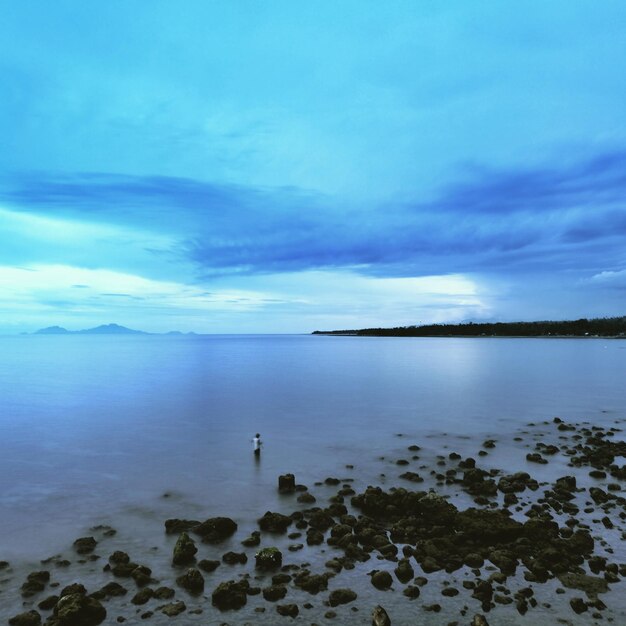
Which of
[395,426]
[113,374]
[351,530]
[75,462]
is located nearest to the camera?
[351,530]

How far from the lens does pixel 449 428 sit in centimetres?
2808

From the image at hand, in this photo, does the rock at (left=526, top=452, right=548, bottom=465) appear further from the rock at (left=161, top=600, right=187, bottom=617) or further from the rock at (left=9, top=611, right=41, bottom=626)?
the rock at (left=9, top=611, right=41, bottom=626)

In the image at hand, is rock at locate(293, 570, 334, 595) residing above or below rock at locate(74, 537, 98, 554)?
above

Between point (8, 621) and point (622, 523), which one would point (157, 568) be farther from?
point (622, 523)

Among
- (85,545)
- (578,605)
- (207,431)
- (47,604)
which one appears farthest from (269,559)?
(207,431)

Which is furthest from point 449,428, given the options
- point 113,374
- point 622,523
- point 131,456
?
point 113,374

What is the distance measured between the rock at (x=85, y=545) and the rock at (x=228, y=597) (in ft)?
13.8

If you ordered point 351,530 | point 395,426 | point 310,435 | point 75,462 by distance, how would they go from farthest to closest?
point 395,426, point 310,435, point 75,462, point 351,530

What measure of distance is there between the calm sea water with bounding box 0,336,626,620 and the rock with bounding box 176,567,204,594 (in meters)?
3.24

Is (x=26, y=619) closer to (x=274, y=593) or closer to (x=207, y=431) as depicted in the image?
(x=274, y=593)

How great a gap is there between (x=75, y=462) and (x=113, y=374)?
1807 inches

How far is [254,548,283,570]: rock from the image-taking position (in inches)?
424

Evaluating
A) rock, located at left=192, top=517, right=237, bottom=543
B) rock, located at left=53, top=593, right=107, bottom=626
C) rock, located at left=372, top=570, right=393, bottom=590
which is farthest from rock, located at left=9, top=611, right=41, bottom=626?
rock, located at left=372, top=570, right=393, bottom=590

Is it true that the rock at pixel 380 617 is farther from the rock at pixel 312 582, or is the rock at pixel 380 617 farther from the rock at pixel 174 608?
the rock at pixel 174 608
